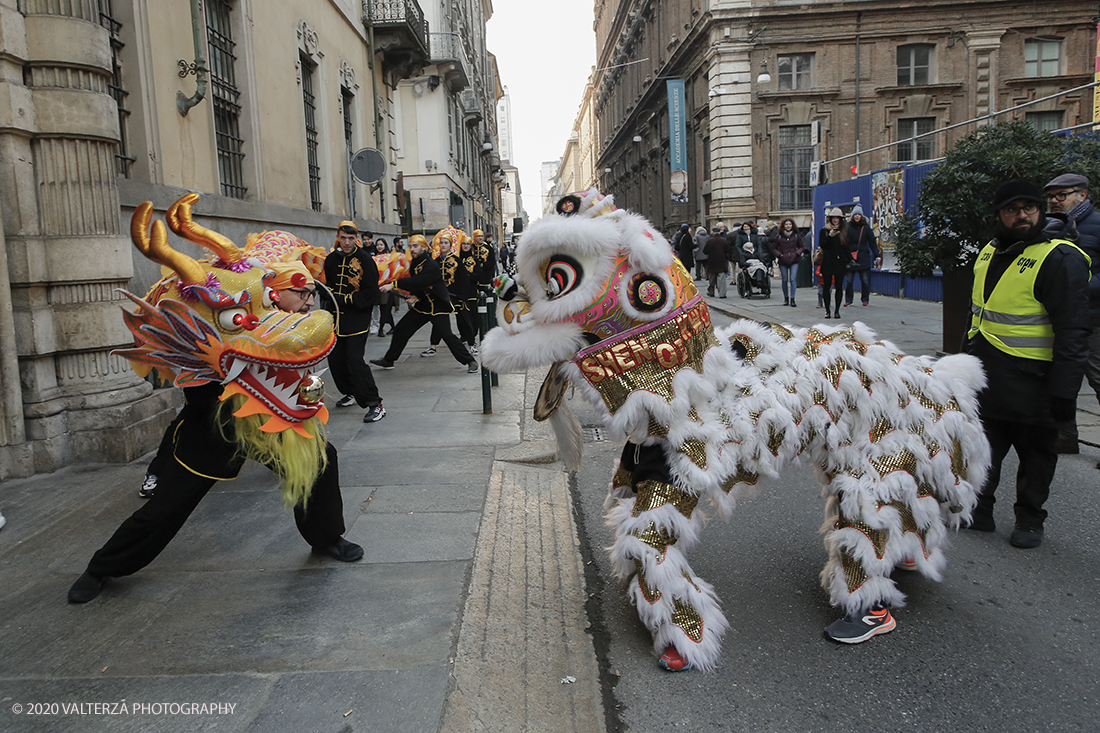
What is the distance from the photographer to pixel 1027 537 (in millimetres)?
4074

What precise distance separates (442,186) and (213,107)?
21514 mm

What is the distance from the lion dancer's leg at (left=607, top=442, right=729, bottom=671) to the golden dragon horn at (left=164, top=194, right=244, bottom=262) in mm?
2236

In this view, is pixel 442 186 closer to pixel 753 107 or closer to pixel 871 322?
pixel 753 107

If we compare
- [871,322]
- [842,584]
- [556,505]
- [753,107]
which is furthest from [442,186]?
[842,584]

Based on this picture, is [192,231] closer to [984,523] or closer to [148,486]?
[148,486]

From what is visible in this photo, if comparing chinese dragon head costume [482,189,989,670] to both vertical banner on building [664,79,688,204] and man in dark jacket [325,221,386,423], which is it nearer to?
man in dark jacket [325,221,386,423]

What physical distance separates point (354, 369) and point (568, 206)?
4.80 meters

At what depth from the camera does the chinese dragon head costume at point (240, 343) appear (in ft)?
10.8

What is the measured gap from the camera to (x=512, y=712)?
8.70ft

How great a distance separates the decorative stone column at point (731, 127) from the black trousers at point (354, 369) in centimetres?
2272

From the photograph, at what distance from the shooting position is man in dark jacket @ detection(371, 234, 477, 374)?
9.47 metres

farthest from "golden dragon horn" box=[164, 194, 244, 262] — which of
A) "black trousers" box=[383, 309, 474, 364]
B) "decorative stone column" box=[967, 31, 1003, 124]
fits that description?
"decorative stone column" box=[967, 31, 1003, 124]

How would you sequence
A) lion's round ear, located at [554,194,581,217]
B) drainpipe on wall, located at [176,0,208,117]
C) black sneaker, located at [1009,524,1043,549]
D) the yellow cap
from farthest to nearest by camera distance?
drainpipe on wall, located at [176,0,208,117], black sneaker, located at [1009,524,1043,549], the yellow cap, lion's round ear, located at [554,194,581,217]

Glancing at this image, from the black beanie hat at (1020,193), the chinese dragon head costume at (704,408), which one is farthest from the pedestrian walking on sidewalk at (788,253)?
the chinese dragon head costume at (704,408)
